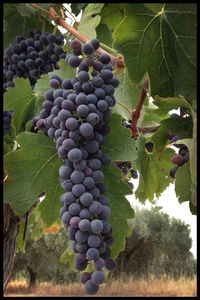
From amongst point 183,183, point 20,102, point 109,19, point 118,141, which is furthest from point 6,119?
point 183,183

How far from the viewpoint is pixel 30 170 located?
45.6 inches

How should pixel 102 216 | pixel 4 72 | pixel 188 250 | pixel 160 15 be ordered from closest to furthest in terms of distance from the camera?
pixel 102 216, pixel 160 15, pixel 4 72, pixel 188 250

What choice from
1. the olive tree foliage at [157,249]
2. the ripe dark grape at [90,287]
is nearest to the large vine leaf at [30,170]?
the ripe dark grape at [90,287]

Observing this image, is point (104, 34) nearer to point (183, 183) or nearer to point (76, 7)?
point (76, 7)

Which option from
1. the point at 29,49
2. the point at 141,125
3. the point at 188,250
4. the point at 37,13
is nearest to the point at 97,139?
the point at 141,125

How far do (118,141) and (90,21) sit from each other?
0.35m

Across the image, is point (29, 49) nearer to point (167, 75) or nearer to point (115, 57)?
point (115, 57)

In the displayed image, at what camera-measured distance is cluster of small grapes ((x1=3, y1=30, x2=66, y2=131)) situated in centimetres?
146

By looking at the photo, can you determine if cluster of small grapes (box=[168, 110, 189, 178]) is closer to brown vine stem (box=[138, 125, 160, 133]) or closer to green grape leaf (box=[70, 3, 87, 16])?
brown vine stem (box=[138, 125, 160, 133])

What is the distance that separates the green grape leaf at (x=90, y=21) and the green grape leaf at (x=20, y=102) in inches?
9.9

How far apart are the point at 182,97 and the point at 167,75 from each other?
0.11 metres

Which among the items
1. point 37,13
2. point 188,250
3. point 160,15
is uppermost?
point 37,13

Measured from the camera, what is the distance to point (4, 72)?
1.56 metres

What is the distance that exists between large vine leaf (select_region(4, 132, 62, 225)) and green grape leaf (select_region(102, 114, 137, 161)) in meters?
0.14
